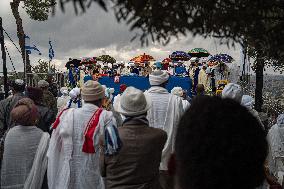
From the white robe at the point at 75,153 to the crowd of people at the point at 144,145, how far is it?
10mm

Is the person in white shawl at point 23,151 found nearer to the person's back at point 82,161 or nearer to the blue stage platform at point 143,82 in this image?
the person's back at point 82,161

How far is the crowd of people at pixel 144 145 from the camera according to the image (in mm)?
1809

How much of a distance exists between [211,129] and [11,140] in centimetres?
393

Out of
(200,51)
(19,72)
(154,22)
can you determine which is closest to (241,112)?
(154,22)

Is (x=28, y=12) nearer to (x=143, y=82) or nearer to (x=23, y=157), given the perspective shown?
(x=143, y=82)

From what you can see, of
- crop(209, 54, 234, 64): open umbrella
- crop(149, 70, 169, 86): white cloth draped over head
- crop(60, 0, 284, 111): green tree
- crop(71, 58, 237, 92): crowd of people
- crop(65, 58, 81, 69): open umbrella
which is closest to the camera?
crop(60, 0, 284, 111): green tree

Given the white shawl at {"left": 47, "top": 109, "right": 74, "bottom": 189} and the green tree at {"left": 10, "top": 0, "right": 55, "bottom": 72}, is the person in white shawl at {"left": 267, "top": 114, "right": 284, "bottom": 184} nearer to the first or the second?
the white shawl at {"left": 47, "top": 109, "right": 74, "bottom": 189}

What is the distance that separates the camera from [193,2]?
321 centimetres

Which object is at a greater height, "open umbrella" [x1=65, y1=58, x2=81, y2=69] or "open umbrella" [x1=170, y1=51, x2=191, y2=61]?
"open umbrella" [x1=170, y1=51, x2=191, y2=61]

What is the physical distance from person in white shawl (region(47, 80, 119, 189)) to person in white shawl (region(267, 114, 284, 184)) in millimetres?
1939

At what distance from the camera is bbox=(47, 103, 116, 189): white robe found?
5.20m

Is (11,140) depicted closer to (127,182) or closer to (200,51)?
(127,182)

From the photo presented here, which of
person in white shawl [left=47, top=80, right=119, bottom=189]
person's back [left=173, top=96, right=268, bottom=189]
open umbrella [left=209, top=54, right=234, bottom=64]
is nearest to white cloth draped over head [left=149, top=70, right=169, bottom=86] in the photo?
person in white shawl [left=47, top=80, right=119, bottom=189]

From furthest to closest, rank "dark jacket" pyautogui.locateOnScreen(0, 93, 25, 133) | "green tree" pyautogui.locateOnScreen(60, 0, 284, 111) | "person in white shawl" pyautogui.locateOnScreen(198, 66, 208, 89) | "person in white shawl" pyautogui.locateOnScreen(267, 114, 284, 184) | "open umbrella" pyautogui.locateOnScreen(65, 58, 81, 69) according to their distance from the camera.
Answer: "open umbrella" pyautogui.locateOnScreen(65, 58, 81, 69), "person in white shawl" pyautogui.locateOnScreen(198, 66, 208, 89), "dark jacket" pyautogui.locateOnScreen(0, 93, 25, 133), "person in white shawl" pyautogui.locateOnScreen(267, 114, 284, 184), "green tree" pyautogui.locateOnScreen(60, 0, 284, 111)
